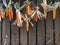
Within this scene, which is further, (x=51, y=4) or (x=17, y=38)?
(x=17, y=38)

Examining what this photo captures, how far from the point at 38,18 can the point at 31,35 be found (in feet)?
0.60

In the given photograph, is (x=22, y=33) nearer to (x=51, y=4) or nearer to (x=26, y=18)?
(x=26, y=18)

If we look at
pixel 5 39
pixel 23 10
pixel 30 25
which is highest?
pixel 23 10

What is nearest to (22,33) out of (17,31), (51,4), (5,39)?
(17,31)

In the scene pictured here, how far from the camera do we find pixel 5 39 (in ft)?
6.91

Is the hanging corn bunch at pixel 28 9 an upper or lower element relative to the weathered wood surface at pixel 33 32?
upper

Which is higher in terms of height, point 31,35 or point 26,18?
point 26,18

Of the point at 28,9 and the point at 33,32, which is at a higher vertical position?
the point at 28,9

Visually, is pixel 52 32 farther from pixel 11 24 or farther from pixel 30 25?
pixel 11 24

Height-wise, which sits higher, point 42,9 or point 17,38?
point 42,9

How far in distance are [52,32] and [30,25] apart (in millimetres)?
219

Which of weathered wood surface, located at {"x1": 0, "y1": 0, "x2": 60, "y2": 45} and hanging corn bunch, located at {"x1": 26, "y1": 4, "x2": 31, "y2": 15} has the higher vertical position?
hanging corn bunch, located at {"x1": 26, "y1": 4, "x2": 31, "y2": 15}

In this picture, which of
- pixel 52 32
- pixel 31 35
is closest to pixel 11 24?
pixel 31 35

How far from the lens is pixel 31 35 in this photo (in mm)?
2043
